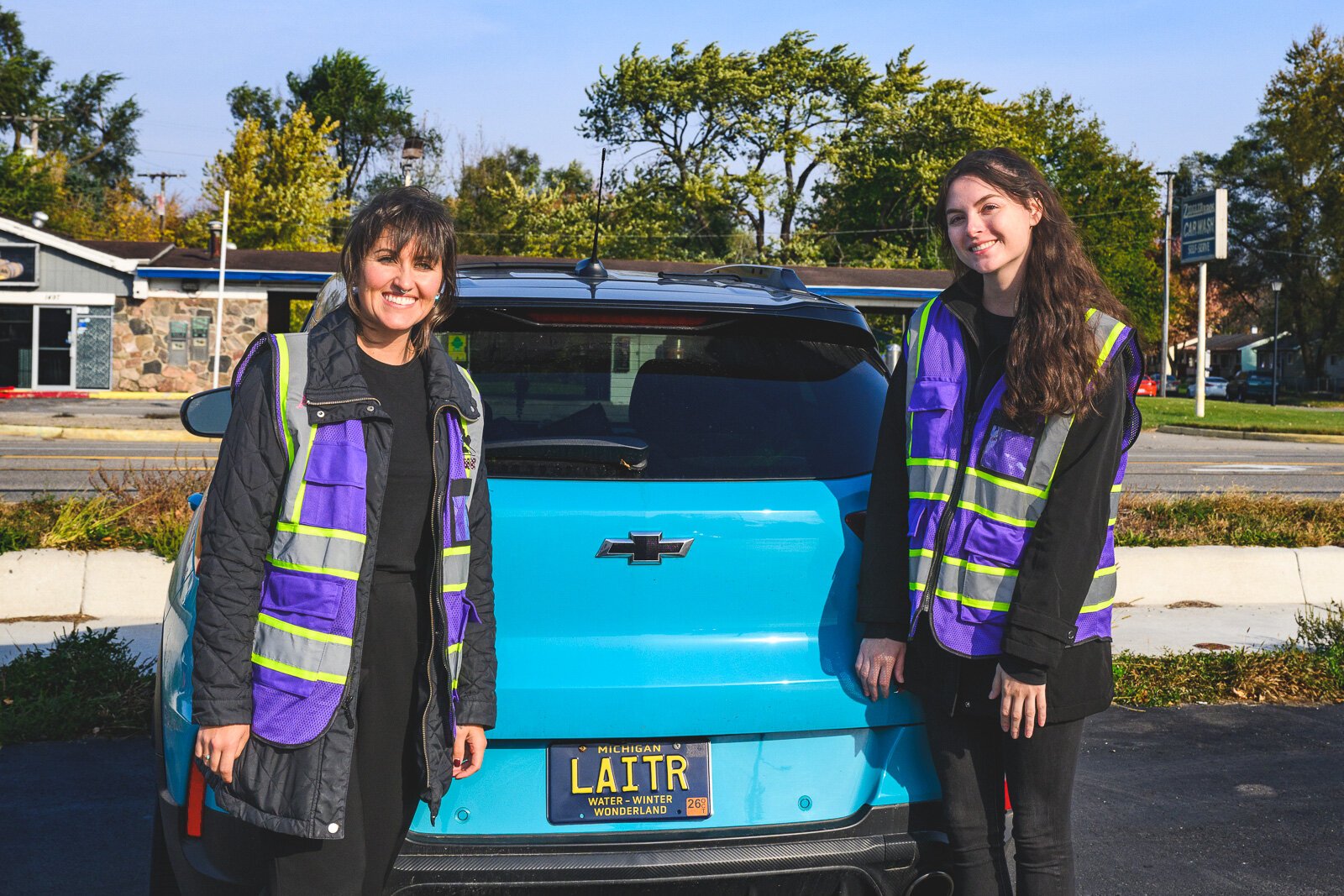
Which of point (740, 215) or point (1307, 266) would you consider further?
point (1307, 266)

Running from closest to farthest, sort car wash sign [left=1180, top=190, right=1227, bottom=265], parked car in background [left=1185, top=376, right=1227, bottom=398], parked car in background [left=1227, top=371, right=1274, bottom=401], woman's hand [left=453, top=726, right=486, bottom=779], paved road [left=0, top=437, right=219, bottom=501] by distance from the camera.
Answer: woman's hand [left=453, top=726, right=486, bottom=779], paved road [left=0, top=437, right=219, bottom=501], car wash sign [left=1180, top=190, right=1227, bottom=265], parked car in background [left=1227, top=371, right=1274, bottom=401], parked car in background [left=1185, top=376, right=1227, bottom=398]

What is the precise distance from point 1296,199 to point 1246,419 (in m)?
35.4

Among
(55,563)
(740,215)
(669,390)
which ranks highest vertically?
(740,215)

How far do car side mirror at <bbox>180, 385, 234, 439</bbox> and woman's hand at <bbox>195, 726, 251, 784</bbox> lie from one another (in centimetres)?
125

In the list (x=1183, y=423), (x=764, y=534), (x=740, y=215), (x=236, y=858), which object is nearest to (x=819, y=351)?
(x=764, y=534)

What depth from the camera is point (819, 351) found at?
306 cm

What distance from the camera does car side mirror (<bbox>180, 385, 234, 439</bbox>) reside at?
3.26 metres

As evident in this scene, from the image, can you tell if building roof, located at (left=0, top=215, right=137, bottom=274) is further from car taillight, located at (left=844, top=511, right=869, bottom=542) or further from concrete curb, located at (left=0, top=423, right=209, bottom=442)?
car taillight, located at (left=844, top=511, right=869, bottom=542)

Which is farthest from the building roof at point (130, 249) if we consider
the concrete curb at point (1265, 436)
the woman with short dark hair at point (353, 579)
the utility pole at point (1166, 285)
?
the utility pole at point (1166, 285)

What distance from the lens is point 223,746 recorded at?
2.16 metres

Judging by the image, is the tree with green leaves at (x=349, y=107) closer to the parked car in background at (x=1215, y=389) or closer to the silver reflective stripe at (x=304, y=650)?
the parked car in background at (x=1215, y=389)

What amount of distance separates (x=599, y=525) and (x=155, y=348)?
34.9 m

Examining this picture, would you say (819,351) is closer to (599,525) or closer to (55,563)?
(599,525)

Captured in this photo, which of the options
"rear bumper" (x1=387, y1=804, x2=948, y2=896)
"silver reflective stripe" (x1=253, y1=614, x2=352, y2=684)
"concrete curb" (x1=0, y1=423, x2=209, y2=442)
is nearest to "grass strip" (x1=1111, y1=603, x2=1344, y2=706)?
"rear bumper" (x1=387, y1=804, x2=948, y2=896)
